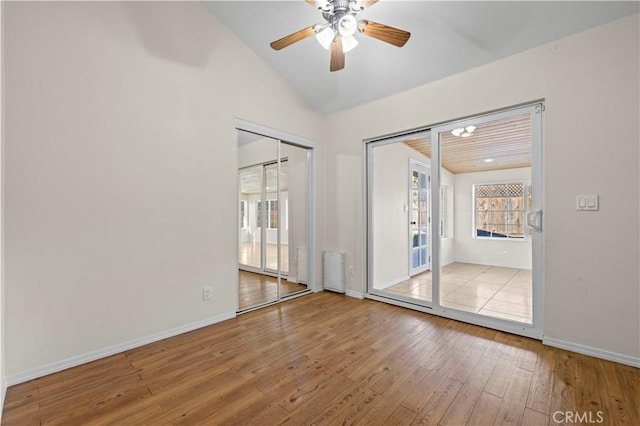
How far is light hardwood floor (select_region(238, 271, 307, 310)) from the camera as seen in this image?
11.3 ft

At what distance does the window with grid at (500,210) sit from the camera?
18.3 feet

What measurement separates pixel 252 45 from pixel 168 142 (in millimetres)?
1570

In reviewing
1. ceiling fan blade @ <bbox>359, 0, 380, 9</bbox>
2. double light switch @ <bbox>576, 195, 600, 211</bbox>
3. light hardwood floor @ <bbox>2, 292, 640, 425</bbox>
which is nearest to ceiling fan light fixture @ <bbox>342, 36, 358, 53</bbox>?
ceiling fan blade @ <bbox>359, 0, 380, 9</bbox>

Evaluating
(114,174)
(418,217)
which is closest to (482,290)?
(418,217)

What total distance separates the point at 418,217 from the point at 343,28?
140 inches

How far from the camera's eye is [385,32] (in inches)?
86.0

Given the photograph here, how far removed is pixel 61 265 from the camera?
214 centimetres

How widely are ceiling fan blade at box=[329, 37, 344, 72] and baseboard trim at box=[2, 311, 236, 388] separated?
2.76 m

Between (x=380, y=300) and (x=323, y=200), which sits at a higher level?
(x=323, y=200)

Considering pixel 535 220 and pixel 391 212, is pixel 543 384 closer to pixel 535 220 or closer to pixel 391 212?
pixel 535 220

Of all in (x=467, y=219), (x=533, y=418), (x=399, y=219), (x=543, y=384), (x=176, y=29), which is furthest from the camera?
(x=467, y=219)

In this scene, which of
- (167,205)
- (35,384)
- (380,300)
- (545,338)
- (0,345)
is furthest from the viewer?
(380,300)

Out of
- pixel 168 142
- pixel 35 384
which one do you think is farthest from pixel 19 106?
pixel 35 384

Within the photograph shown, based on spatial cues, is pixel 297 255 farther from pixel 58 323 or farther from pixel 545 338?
pixel 545 338
